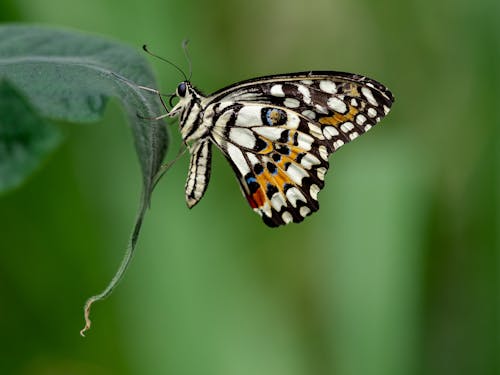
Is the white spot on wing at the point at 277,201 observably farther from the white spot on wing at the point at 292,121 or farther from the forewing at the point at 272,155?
the white spot on wing at the point at 292,121

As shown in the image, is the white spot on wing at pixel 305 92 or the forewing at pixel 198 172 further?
the white spot on wing at pixel 305 92

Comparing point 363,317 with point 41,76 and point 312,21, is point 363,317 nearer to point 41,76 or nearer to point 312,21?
point 312,21

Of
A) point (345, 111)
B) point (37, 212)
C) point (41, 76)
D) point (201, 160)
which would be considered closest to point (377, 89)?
point (345, 111)

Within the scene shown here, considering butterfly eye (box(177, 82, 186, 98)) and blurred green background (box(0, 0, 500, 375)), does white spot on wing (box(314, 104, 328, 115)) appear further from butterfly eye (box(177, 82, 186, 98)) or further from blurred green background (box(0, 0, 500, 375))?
blurred green background (box(0, 0, 500, 375))

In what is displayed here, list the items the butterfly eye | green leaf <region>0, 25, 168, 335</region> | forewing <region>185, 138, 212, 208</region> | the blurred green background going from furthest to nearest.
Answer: the blurred green background < the butterfly eye < forewing <region>185, 138, 212, 208</region> < green leaf <region>0, 25, 168, 335</region>

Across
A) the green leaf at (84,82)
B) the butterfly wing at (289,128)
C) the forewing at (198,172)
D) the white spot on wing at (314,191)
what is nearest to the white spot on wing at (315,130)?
the butterfly wing at (289,128)

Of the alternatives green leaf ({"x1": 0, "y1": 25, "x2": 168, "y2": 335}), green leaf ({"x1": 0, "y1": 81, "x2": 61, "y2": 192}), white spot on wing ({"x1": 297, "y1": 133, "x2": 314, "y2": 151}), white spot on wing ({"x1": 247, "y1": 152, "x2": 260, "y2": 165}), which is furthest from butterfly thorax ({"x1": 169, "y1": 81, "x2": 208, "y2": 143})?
green leaf ({"x1": 0, "y1": 81, "x2": 61, "y2": 192})

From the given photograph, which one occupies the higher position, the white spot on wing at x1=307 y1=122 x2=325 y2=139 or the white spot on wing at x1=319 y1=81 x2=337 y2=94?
the white spot on wing at x1=319 y1=81 x2=337 y2=94
